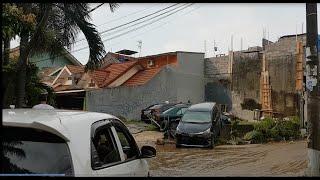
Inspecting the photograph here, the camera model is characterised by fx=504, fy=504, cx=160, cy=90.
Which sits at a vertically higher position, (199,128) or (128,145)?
(128,145)

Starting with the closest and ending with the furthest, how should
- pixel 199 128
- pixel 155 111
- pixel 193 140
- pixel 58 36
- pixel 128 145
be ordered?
1. pixel 128 145
2. pixel 58 36
3. pixel 193 140
4. pixel 199 128
5. pixel 155 111

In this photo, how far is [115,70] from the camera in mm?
40531

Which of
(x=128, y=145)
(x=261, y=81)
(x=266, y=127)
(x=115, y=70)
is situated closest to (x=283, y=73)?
(x=261, y=81)

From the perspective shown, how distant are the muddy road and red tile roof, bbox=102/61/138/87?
707 inches

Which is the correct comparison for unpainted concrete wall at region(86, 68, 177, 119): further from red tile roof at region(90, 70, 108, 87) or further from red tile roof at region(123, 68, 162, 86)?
red tile roof at region(90, 70, 108, 87)

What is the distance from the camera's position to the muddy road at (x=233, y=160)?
43.6 feet

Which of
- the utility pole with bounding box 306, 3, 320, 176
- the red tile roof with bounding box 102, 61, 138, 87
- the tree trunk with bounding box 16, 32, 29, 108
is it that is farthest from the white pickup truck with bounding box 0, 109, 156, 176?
the red tile roof with bounding box 102, 61, 138, 87

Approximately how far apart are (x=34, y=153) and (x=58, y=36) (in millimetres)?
10247

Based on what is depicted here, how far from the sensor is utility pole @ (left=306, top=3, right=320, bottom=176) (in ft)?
35.7

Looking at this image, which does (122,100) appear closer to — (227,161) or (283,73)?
(283,73)

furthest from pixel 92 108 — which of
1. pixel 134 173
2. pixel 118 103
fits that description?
pixel 134 173

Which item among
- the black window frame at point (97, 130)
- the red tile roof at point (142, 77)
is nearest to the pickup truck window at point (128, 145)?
the black window frame at point (97, 130)

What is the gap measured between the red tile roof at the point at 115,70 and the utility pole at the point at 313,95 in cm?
2810

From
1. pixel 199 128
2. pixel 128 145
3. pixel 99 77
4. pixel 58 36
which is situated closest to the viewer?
pixel 128 145
